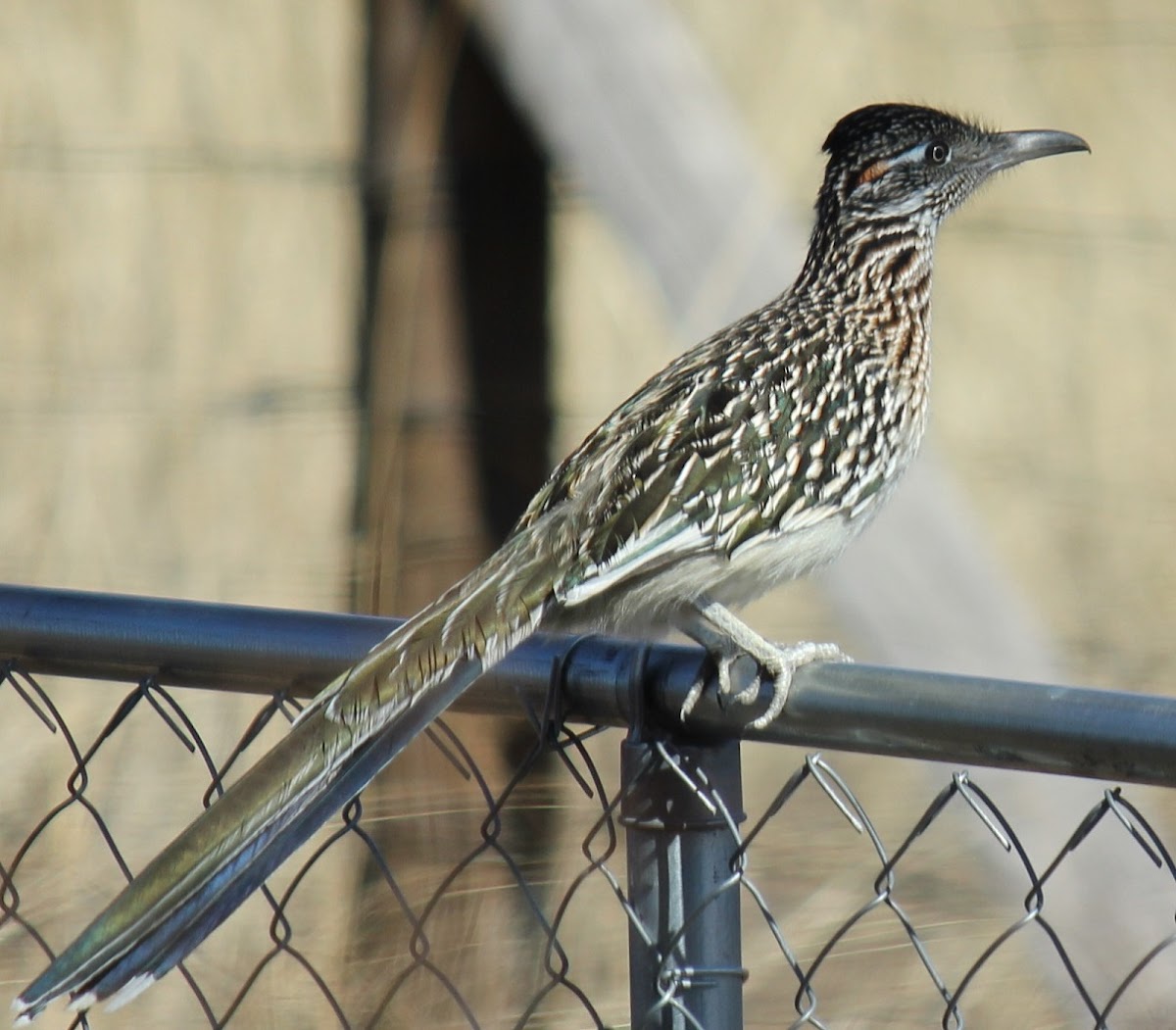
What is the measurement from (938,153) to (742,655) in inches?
84.1

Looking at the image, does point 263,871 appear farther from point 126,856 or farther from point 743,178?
point 126,856

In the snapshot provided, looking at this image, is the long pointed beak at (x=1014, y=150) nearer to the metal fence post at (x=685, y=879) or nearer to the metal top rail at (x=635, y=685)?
the metal top rail at (x=635, y=685)

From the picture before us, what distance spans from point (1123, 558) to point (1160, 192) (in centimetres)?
106

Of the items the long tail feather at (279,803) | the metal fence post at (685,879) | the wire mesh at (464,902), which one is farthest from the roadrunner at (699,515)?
the wire mesh at (464,902)

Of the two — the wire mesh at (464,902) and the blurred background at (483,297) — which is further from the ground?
the blurred background at (483,297)

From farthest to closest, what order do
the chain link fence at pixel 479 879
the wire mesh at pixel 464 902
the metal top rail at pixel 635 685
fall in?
the wire mesh at pixel 464 902 < the chain link fence at pixel 479 879 < the metal top rail at pixel 635 685

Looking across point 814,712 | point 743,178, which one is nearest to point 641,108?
point 743,178

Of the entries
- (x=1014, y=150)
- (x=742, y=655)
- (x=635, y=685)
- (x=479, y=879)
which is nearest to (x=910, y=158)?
(x=1014, y=150)

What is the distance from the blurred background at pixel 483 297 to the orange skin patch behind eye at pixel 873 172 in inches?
8.4

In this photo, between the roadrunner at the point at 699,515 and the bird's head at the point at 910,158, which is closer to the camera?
the roadrunner at the point at 699,515

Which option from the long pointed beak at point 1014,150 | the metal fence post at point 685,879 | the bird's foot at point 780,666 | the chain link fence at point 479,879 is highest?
the long pointed beak at point 1014,150

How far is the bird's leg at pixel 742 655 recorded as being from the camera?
2418mm

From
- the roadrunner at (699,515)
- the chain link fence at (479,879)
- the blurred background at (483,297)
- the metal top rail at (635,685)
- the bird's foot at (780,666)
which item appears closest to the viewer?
the metal top rail at (635,685)

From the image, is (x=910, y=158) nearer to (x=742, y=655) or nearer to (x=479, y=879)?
(x=479, y=879)
